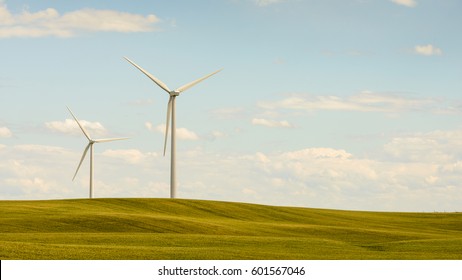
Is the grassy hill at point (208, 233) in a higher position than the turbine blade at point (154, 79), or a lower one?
lower

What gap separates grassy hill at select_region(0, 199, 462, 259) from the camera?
30.1 meters

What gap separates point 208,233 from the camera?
47.8 m

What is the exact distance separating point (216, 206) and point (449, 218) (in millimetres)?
22343

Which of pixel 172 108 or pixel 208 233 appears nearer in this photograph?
pixel 208 233

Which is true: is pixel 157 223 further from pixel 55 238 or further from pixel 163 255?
pixel 163 255

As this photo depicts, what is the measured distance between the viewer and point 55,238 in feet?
121

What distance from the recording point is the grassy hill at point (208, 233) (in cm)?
3012

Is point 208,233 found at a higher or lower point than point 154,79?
lower

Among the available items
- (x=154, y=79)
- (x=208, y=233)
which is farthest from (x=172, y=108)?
(x=208, y=233)

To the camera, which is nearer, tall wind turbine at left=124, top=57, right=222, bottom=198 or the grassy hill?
the grassy hill

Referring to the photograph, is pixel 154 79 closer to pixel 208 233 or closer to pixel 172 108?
pixel 172 108

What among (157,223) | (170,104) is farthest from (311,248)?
(170,104)

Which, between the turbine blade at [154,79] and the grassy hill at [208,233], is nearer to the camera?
the grassy hill at [208,233]

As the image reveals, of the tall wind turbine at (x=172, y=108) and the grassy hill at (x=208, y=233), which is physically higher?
the tall wind turbine at (x=172, y=108)
